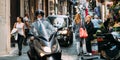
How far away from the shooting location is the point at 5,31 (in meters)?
18.3

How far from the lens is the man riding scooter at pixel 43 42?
9.73 meters

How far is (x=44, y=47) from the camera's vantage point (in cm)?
975

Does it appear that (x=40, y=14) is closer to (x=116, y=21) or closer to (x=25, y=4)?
(x=116, y=21)

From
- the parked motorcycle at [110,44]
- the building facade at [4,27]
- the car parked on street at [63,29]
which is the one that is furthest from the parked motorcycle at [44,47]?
the car parked on street at [63,29]

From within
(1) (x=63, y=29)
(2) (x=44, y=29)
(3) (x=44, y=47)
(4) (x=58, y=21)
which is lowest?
(1) (x=63, y=29)

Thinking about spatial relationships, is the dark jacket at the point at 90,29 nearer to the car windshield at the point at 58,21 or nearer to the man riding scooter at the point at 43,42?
the man riding scooter at the point at 43,42

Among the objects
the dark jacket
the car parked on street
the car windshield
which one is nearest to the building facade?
the dark jacket

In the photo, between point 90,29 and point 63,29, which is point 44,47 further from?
point 63,29

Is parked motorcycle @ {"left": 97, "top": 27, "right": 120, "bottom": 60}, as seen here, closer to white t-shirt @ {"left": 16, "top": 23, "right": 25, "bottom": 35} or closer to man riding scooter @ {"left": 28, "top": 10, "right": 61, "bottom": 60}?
man riding scooter @ {"left": 28, "top": 10, "right": 61, "bottom": 60}

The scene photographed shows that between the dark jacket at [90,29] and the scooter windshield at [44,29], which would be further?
the dark jacket at [90,29]

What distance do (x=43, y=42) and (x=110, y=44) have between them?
319 centimetres

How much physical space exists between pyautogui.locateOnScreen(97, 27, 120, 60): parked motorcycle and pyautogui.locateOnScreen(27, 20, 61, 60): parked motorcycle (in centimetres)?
253

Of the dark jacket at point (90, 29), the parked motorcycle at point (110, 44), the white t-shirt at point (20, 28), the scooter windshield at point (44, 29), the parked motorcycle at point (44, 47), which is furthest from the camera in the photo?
the white t-shirt at point (20, 28)

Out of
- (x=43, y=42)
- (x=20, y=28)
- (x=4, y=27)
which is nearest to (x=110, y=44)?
(x=43, y=42)
